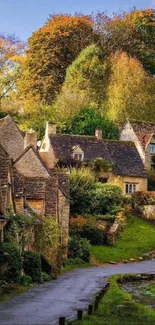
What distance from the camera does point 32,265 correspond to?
36500 mm

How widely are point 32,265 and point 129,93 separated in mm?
58013

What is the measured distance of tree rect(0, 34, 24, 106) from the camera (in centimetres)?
9868

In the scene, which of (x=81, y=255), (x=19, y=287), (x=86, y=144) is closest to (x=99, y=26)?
(x=86, y=144)

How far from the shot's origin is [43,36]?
99125 mm

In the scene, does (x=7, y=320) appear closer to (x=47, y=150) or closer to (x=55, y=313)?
(x=55, y=313)

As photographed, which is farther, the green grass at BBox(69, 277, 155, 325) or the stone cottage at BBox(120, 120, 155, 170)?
the stone cottage at BBox(120, 120, 155, 170)

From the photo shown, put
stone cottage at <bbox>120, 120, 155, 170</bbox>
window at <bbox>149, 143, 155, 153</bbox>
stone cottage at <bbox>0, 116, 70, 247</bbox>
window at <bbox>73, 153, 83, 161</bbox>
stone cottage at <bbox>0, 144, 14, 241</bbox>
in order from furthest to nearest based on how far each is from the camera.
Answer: window at <bbox>149, 143, 155, 153</bbox>
stone cottage at <bbox>120, 120, 155, 170</bbox>
window at <bbox>73, 153, 83, 161</bbox>
stone cottage at <bbox>0, 116, 70, 247</bbox>
stone cottage at <bbox>0, 144, 14, 241</bbox>

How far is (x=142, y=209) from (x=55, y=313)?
46.2 metres

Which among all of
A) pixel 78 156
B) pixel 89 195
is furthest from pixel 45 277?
pixel 78 156

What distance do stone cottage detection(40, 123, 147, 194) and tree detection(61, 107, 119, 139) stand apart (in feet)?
17.5

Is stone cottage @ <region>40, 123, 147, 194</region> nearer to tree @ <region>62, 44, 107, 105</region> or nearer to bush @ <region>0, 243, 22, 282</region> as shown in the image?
tree @ <region>62, 44, 107, 105</region>

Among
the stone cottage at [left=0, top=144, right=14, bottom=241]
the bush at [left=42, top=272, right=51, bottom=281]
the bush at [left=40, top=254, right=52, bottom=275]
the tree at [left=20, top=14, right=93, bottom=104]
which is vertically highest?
the tree at [left=20, top=14, right=93, bottom=104]

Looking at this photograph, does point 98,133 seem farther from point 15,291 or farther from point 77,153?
point 15,291

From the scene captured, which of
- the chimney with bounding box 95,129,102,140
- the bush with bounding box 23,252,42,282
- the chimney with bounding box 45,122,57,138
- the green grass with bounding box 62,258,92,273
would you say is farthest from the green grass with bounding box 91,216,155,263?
the bush with bounding box 23,252,42,282
